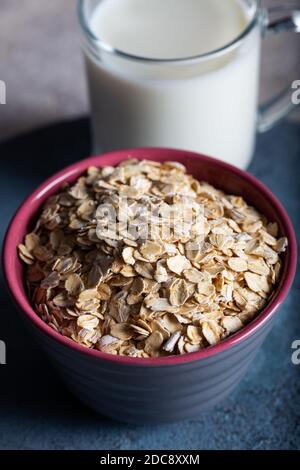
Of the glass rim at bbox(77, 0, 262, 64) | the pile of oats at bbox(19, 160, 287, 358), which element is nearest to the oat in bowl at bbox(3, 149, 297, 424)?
the pile of oats at bbox(19, 160, 287, 358)

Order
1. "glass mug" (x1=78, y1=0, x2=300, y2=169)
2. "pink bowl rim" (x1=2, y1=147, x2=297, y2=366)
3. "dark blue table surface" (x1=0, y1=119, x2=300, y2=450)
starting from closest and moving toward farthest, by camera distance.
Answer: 1. "pink bowl rim" (x1=2, y1=147, x2=297, y2=366)
2. "dark blue table surface" (x1=0, y1=119, x2=300, y2=450)
3. "glass mug" (x1=78, y1=0, x2=300, y2=169)

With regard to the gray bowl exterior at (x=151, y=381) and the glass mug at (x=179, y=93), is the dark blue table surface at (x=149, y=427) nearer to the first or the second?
the gray bowl exterior at (x=151, y=381)

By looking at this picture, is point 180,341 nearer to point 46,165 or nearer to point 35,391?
point 35,391

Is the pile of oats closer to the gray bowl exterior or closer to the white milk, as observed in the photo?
the gray bowl exterior

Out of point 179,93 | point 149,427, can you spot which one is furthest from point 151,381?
point 179,93

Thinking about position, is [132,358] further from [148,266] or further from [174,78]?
[174,78]

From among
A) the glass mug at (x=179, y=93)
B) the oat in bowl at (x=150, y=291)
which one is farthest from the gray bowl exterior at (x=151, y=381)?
the glass mug at (x=179, y=93)

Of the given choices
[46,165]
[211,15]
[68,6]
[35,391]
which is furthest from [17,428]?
[68,6]
